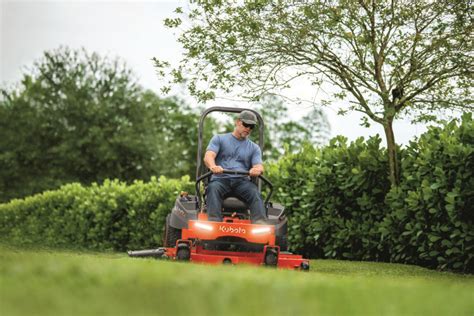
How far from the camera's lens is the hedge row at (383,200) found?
409 inches

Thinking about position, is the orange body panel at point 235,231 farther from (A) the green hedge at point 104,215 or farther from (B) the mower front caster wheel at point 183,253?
(A) the green hedge at point 104,215

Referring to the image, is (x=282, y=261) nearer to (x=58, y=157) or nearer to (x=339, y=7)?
(x=339, y=7)

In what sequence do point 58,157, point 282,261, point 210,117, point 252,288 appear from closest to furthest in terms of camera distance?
point 252,288 < point 282,261 < point 58,157 < point 210,117

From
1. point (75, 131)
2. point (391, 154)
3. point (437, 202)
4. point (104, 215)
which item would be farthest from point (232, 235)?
point (75, 131)

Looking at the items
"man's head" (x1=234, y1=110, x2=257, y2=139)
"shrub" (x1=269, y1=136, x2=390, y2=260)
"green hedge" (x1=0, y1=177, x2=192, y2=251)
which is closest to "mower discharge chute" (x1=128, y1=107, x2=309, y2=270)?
"man's head" (x1=234, y1=110, x2=257, y2=139)

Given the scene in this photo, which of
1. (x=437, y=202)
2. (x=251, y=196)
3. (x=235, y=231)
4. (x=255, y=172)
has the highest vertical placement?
(x=255, y=172)

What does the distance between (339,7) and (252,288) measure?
24.2 ft

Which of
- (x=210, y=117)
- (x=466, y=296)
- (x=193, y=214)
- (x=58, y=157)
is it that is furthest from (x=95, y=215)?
(x=210, y=117)

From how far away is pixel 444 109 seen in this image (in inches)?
474

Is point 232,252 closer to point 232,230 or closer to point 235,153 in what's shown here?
point 232,230

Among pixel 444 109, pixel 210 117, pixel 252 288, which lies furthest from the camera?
pixel 210 117

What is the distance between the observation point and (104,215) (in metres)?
21.0

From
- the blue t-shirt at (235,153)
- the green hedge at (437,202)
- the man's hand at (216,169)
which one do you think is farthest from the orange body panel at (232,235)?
the green hedge at (437,202)

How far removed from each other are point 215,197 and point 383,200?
156 inches
